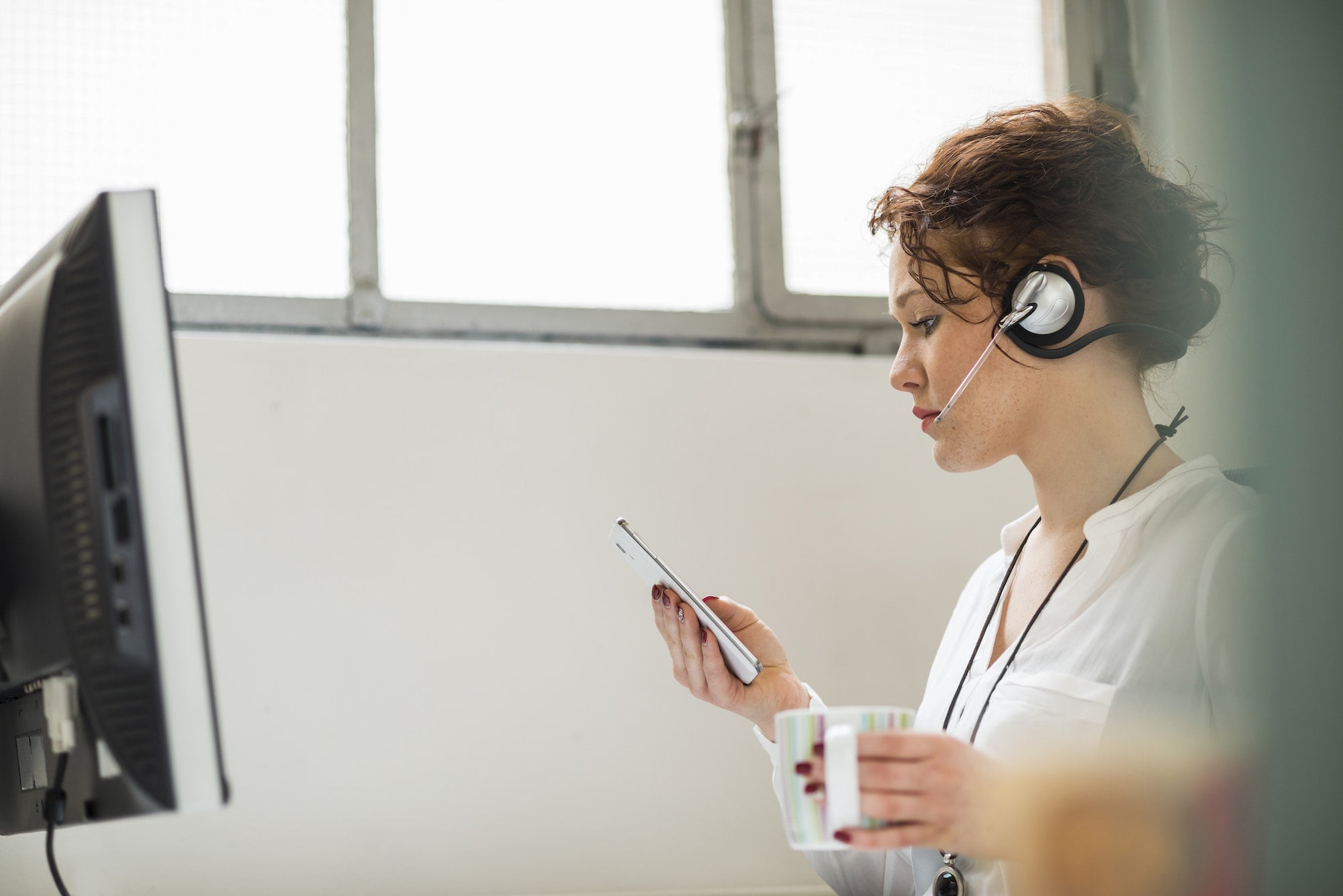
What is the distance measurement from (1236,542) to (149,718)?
2.62ft

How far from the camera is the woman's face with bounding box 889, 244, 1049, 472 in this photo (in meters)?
1.10

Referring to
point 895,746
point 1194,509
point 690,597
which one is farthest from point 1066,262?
point 895,746

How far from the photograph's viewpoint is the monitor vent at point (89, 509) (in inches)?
23.2

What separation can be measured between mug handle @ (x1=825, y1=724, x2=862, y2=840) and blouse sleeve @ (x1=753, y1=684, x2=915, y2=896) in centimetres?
52

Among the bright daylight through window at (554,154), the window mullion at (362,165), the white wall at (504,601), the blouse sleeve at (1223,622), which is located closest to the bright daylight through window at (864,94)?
the bright daylight through window at (554,154)

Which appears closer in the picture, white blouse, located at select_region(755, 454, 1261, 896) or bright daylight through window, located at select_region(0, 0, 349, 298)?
white blouse, located at select_region(755, 454, 1261, 896)

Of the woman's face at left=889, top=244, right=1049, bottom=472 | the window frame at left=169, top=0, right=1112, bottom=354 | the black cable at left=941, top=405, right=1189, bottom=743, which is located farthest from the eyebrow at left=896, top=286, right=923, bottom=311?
the window frame at left=169, top=0, right=1112, bottom=354

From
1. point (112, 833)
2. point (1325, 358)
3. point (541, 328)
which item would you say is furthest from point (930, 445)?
point (1325, 358)

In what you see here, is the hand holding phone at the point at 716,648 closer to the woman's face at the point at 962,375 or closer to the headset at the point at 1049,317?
the woman's face at the point at 962,375

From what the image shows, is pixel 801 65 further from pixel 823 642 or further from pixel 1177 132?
pixel 823 642

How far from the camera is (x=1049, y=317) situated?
104cm

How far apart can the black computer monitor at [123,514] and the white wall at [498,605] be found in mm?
855

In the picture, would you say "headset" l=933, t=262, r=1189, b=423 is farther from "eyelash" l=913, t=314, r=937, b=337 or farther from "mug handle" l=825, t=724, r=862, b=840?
"mug handle" l=825, t=724, r=862, b=840

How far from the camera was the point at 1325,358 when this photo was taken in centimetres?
27
